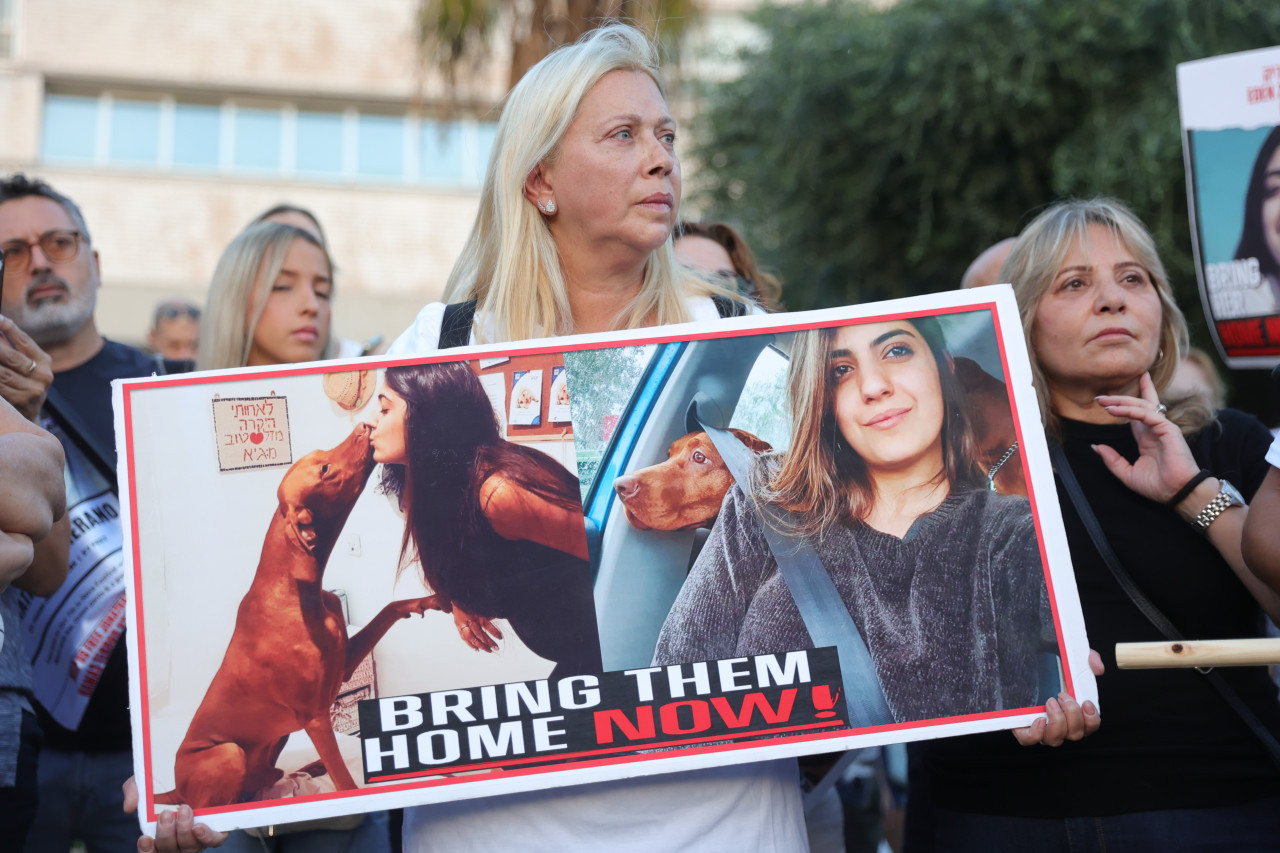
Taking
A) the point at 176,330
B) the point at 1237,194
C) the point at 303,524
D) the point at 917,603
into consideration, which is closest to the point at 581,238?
the point at 303,524

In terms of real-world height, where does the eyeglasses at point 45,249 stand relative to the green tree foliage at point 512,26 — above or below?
below

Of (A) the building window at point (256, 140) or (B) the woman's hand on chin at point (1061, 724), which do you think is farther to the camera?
(A) the building window at point (256, 140)

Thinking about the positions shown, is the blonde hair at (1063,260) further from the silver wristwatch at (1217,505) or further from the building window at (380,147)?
the building window at (380,147)

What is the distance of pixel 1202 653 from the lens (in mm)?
1768

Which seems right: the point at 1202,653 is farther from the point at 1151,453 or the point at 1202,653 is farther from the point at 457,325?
the point at 457,325

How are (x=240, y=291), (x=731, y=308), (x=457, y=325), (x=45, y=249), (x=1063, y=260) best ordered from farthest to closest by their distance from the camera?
(x=240, y=291) < (x=45, y=249) < (x=1063, y=260) < (x=731, y=308) < (x=457, y=325)

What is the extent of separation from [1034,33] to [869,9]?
6.02ft

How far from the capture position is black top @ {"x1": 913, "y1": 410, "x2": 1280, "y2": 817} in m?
2.15

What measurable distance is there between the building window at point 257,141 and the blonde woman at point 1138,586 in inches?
531

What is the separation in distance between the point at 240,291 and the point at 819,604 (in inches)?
93.5

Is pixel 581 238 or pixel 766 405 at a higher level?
pixel 581 238

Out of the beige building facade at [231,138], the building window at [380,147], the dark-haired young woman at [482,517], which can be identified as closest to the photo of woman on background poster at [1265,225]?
the dark-haired young woman at [482,517]

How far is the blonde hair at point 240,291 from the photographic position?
3500 millimetres

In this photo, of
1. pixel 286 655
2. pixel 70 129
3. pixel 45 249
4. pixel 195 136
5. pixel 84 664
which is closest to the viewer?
pixel 286 655
